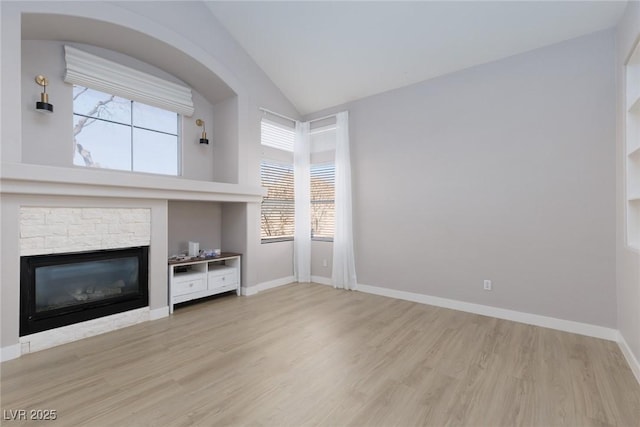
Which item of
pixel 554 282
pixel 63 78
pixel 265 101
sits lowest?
pixel 554 282

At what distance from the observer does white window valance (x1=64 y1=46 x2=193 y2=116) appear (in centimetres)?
316

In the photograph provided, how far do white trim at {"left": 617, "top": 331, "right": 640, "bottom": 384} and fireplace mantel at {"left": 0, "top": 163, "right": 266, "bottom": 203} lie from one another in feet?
14.0

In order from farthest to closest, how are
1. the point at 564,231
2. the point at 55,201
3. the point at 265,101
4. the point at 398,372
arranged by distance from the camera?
the point at 265,101
the point at 564,231
the point at 55,201
the point at 398,372

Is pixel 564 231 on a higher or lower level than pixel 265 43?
lower

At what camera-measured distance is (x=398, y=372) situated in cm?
221

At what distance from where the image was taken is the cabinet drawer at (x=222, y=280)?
13.1ft

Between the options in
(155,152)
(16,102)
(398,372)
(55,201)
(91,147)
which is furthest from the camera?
(155,152)

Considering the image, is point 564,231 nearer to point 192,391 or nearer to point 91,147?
point 192,391

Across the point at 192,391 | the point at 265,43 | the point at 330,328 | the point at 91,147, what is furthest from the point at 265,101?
the point at 192,391

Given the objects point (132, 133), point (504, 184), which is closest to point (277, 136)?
point (132, 133)

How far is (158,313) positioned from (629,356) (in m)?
4.59

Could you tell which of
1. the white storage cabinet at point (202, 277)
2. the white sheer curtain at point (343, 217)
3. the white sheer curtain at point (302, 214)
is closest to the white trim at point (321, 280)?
the white sheer curtain at point (302, 214)

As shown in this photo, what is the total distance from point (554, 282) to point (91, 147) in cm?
545

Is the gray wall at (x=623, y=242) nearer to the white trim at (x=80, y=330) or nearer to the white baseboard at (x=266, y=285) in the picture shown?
the white baseboard at (x=266, y=285)
